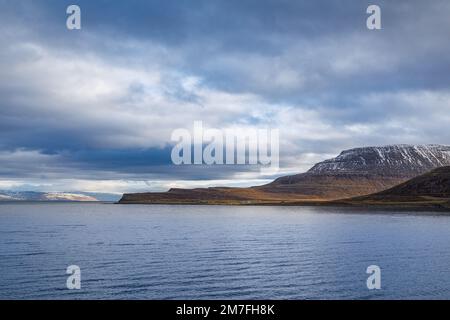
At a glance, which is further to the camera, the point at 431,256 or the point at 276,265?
the point at 431,256

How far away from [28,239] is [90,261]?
1370 inches

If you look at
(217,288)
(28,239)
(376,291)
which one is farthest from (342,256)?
(28,239)

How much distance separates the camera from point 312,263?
61.0 meters

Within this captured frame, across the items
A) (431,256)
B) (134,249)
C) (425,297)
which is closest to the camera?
(425,297)

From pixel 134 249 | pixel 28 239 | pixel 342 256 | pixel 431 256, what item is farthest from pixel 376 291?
pixel 28 239

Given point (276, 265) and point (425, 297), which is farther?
point (276, 265)

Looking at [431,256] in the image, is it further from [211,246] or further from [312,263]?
[211,246]
